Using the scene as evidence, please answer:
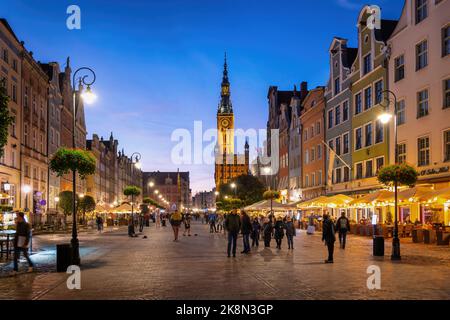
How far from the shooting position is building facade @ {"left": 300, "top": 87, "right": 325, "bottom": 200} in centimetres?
6103

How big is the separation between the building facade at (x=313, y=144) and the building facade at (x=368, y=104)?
10208 millimetres

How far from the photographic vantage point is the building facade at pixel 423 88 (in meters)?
34.7

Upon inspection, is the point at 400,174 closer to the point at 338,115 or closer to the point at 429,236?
the point at 429,236

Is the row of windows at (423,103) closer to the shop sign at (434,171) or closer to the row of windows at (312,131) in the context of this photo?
the shop sign at (434,171)

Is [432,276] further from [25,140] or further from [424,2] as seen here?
[25,140]

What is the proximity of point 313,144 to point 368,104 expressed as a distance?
58.5 feet

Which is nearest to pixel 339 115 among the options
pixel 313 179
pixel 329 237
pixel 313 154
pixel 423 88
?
pixel 313 154

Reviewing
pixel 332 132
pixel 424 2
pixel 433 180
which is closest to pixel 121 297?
pixel 433 180

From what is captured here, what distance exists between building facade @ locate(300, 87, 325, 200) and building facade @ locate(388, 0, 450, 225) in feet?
62.2

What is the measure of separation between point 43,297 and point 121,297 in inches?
63.3

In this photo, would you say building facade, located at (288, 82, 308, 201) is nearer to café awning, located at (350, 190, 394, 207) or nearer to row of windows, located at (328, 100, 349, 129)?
row of windows, located at (328, 100, 349, 129)

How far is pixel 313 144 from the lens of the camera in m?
64.7

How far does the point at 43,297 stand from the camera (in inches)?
487
